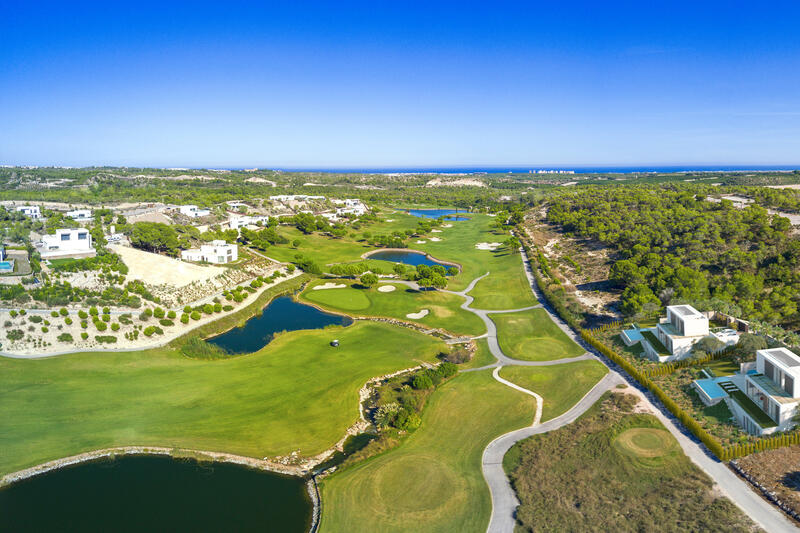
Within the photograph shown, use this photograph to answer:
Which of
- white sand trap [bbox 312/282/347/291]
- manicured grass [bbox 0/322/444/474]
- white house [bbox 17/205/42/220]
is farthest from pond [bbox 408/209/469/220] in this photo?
manicured grass [bbox 0/322/444/474]

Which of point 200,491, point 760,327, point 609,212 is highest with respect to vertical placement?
point 609,212

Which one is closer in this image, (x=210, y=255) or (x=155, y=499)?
(x=155, y=499)

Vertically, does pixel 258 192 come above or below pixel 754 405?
above

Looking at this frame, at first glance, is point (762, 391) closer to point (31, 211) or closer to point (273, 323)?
point (273, 323)

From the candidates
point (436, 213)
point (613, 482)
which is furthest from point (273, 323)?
point (436, 213)


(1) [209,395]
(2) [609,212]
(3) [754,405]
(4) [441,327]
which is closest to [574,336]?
(4) [441,327]

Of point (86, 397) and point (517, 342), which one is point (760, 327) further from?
point (86, 397)
